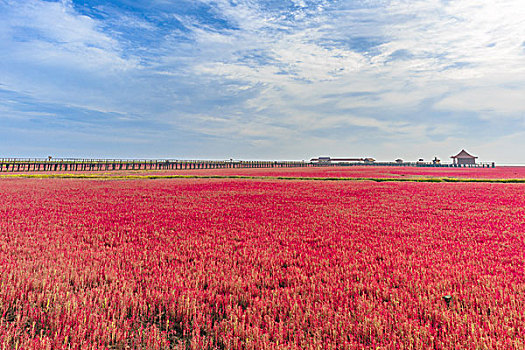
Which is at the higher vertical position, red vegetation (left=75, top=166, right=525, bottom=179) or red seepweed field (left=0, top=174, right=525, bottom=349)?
red vegetation (left=75, top=166, right=525, bottom=179)

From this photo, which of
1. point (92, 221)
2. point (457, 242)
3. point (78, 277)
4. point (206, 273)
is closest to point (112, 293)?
point (78, 277)

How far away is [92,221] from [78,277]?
684cm

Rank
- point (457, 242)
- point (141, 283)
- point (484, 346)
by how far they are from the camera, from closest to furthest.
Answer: point (484, 346), point (141, 283), point (457, 242)

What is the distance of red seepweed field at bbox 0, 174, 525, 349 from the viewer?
12.4ft

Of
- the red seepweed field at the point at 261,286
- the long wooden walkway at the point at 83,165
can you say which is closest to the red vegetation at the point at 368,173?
the long wooden walkway at the point at 83,165

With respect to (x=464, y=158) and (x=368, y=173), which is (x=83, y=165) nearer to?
(x=368, y=173)

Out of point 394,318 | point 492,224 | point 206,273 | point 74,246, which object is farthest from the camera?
point 492,224

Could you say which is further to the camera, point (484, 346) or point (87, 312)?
point (87, 312)

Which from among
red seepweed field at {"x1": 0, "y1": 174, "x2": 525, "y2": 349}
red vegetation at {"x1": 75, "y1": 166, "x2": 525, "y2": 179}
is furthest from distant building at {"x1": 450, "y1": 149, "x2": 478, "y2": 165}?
red seepweed field at {"x1": 0, "y1": 174, "x2": 525, "y2": 349}

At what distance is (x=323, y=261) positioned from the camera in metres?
6.77

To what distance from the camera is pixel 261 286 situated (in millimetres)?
5488

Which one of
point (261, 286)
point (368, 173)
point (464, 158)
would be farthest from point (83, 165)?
point (464, 158)

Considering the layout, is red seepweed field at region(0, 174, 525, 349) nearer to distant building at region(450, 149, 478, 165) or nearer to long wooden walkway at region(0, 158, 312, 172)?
long wooden walkway at region(0, 158, 312, 172)

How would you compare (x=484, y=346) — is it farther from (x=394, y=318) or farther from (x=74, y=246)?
(x=74, y=246)
